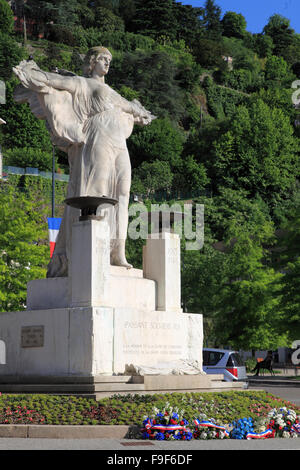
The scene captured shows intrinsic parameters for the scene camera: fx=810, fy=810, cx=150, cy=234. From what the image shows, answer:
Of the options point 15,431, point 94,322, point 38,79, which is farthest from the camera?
point 38,79

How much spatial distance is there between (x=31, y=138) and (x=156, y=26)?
8225 centimetres

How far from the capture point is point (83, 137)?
52.0ft

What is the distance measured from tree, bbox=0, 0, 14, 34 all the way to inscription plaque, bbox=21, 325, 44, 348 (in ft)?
446

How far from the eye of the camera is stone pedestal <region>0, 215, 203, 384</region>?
13523mm

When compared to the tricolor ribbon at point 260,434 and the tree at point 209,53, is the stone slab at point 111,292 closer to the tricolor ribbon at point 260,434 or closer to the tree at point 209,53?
the tricolor ribbon at point 260,434

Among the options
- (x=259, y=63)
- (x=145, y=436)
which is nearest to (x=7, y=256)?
(x=145, y=436)

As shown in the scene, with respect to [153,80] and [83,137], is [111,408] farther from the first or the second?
[153,80]

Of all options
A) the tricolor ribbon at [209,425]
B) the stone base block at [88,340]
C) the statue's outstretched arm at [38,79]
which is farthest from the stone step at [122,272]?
the tricolor ribbon at [209,425]

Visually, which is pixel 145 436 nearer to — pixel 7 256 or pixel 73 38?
pixel 7 256

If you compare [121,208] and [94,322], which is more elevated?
[121,208]

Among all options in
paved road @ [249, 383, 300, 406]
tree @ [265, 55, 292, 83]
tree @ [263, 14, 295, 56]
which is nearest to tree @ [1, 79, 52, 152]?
tree @ [265, 55, 292, 83]

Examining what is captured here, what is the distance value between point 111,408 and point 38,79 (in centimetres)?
676

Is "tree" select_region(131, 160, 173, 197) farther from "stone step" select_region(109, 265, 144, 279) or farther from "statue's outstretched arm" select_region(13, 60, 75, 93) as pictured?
"stone step" select_region(109, 265, 144, 279)

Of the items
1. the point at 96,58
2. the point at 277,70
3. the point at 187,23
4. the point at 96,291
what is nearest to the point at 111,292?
the point at 96,291
